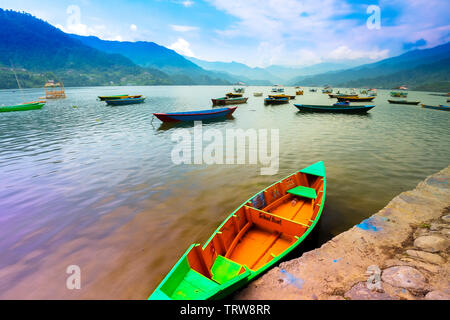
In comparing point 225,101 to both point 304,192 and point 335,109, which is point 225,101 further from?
Result: point 304,192

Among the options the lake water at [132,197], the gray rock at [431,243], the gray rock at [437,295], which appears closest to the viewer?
the gray rock at [437,295]

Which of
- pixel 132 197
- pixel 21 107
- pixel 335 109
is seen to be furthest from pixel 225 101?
pixel 21 107

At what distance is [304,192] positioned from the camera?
9547 mm

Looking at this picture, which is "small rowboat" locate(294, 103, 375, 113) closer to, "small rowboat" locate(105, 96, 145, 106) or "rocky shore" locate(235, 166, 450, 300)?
"rocky shore" locate(235, 166, 450, 300)

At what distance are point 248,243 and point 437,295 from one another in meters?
4.61

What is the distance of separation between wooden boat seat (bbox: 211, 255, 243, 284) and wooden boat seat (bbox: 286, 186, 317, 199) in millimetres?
5160

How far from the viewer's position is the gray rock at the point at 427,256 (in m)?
→ 4.95

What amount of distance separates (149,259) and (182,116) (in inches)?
993

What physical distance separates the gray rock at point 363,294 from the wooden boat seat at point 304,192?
16.2 ft

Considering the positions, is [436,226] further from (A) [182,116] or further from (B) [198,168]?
(A) [182,116]

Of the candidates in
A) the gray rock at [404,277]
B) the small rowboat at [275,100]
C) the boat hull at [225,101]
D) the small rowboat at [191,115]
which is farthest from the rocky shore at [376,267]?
the small rowboat at [275,100]

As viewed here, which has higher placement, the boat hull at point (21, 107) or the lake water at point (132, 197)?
the boat hull at point (21, 107)

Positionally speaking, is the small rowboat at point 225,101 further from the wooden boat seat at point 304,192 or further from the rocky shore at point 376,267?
the rocky shore at point 376,267
